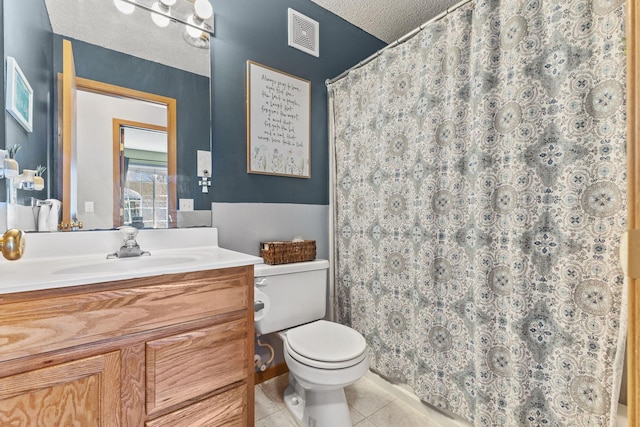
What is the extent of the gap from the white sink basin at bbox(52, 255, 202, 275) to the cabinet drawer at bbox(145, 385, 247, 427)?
0.49 m

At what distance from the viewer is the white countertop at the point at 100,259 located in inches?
30.6

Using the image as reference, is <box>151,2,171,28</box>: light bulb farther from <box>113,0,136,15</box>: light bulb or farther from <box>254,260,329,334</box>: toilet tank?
<box>254,260,329,334</box>: toilet tank

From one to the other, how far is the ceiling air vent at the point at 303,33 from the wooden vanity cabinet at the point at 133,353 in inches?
61.2

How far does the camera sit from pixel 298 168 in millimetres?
1925

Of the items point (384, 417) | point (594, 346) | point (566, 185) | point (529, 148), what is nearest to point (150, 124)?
point (529, 148)

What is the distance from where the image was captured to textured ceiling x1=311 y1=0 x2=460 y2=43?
6.37 ft

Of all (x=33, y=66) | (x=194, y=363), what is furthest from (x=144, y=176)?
(x=194, y=363)

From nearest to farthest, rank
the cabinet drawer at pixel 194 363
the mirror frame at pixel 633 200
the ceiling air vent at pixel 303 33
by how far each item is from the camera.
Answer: the mirror frame at pixel 633 200
the cabinet drawer at pixel 194 363
the ceiling air vent at pixel 303 33

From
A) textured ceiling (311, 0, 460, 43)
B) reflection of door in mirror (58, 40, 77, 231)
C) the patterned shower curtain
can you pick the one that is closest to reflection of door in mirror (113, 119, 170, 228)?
reflection of door in mirror (58, 40, 77, 231)

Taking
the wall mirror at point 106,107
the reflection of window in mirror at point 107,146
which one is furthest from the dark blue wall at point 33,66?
the reflection of window in mirror at point 107,146

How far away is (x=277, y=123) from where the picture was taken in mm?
1823

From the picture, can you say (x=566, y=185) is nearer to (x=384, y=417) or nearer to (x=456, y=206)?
(x=456, y=206)

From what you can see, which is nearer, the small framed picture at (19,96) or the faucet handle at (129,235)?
the small framed picture at (19,96)

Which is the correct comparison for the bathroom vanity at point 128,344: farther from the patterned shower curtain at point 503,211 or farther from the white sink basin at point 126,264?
the patterned shower curtain at point 503,211
